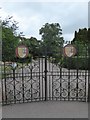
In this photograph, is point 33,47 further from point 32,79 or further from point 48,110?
point 48,110

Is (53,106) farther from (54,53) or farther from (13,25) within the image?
(13,25)

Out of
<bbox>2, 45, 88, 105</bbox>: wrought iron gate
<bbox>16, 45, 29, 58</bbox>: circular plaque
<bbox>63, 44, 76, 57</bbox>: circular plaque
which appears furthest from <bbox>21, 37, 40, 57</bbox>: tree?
<bbox>63, 44, 76, 57</bbox>: circular plaque

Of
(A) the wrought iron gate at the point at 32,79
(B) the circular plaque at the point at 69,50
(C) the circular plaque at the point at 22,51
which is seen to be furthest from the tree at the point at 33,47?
(B) the circular plaque at the point at 69,50

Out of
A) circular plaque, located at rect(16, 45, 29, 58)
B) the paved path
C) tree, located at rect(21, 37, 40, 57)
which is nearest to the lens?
the paved path

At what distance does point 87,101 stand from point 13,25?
398 cm

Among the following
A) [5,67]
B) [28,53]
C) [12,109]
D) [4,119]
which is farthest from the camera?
[5,67]

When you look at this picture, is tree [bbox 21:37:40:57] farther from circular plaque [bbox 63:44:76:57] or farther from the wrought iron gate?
circular plaque [bbox 63:44:76:57]

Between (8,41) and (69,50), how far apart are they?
2.30 m

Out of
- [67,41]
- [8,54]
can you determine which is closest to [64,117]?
[67,41]

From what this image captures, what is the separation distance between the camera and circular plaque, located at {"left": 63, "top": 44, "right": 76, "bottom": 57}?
875cm

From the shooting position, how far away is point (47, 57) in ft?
30.0

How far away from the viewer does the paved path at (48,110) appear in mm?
7113

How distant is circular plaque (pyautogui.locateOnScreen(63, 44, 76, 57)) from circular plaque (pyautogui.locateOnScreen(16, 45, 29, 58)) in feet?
4.43

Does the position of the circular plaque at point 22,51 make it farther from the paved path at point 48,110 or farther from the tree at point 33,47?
the paved path at point 48,110
